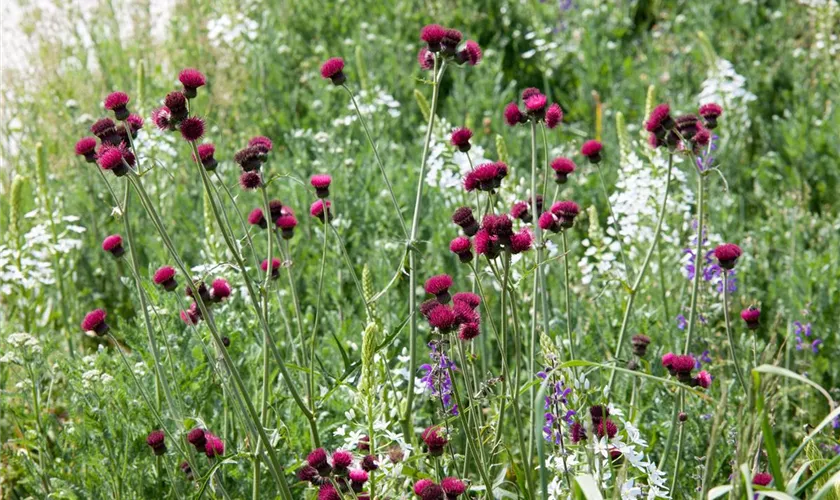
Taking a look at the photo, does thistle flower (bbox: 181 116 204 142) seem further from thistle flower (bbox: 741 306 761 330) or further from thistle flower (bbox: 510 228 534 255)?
thistle flower (bbox: 741 306 761 330)

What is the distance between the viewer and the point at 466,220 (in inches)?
80.8

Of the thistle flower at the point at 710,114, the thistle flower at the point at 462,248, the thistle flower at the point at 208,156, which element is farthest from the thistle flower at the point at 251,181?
the thistle flower at the point at 710,114

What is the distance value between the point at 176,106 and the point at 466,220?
2.16 ft

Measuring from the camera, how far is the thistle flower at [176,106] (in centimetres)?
182

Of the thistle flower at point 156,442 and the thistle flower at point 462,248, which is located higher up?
the thistle flower at point 462,248

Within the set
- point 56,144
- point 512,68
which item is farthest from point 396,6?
point 56,144

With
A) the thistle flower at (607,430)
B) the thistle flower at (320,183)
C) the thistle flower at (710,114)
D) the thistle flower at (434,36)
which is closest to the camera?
the thistle flower at (607,430)

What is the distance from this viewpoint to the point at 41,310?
4.00m

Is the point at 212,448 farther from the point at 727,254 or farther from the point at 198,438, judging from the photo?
the point at 727,254

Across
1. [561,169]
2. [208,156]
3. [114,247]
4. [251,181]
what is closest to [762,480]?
[561,169]

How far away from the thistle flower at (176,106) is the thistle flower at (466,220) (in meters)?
0.61

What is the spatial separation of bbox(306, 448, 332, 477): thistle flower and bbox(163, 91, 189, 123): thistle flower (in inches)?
28.0

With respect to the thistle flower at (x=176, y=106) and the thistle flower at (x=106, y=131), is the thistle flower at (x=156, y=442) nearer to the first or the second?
the thistle flower at (x=106, y=131)

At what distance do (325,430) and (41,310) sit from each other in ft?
6.30
